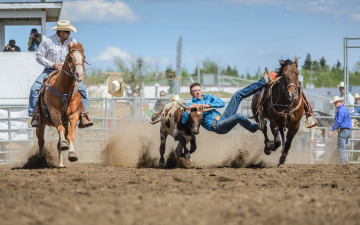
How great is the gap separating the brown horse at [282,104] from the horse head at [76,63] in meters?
3.32

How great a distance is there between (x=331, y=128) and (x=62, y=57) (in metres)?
6.99

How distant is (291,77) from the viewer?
31.8ft

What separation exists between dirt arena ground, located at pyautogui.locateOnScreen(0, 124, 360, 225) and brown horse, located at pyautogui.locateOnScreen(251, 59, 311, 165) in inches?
38.8

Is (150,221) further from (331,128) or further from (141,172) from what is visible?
(331,128)

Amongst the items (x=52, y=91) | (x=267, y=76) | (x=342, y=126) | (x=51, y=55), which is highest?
(x=51, y=55)

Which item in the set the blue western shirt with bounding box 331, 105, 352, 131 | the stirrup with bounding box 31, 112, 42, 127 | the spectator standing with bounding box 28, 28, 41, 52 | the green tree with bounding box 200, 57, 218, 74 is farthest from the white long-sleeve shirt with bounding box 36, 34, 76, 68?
the green tree with bounding box 200, 57, 218, 74

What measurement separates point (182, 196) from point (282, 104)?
4560 millimetres

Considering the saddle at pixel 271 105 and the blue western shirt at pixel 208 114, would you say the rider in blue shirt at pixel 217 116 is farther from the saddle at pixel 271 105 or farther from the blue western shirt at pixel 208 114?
the saddle at pixel 271 105

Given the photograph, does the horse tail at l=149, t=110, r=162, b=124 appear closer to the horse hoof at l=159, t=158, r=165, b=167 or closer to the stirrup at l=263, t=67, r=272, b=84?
the horse hoof at l=159, t=158, r=165, b=167

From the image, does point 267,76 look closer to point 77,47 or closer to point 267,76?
point 267,76

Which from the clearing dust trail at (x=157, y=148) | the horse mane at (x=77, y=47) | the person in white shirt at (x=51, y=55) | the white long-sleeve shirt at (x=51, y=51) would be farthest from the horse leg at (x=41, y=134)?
the horse mane at (x=77, y=47)

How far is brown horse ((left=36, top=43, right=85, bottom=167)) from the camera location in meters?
9.21

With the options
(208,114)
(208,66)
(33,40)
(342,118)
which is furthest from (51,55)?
(208,66)

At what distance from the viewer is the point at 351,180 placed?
26.6 feet
